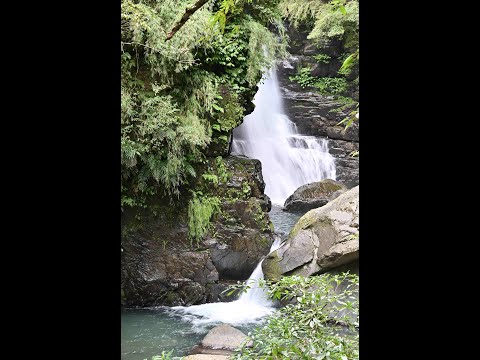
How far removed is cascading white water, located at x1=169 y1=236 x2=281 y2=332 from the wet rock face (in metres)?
0.16

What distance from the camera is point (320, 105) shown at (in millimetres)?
15367

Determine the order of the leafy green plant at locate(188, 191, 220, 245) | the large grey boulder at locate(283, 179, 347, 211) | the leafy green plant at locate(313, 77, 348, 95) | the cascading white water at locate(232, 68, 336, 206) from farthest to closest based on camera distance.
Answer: the leafy green plant at locate(313, 77, 348, 95)
the cascading white water at locate(232, 68, 336, 206)
the large grey boulder at locate(283, 179, 347, 211)
the leafy green plant at locate(188, 191, 220, 245)

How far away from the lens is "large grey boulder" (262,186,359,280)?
658 centimetres

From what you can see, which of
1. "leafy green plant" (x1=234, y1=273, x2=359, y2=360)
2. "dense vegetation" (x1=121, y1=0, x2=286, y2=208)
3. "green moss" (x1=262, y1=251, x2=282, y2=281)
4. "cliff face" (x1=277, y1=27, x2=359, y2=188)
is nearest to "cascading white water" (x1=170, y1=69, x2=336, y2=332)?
"cliff face" (x1=277, y1=27, x2=359, y2=188)

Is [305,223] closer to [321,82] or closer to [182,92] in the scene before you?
[182,92]

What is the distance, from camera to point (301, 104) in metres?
15.4

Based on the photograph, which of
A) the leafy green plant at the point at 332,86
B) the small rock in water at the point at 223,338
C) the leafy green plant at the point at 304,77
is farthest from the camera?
the leafy green plant at the point at 304,77

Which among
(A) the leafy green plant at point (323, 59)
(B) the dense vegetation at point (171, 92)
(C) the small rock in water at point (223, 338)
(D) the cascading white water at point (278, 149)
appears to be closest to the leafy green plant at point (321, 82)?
(A) the leafy green plant at point (323, 59)

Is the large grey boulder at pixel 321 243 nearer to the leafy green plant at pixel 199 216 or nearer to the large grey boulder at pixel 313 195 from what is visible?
the leafy green plant at pixel 199 216

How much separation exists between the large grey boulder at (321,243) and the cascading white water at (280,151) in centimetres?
468

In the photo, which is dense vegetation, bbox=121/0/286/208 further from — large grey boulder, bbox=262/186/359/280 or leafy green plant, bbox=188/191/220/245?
large grey boulder, bbox=262/186/359/280

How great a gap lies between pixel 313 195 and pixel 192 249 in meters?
5.00

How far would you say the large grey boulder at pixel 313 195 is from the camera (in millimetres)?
11281
